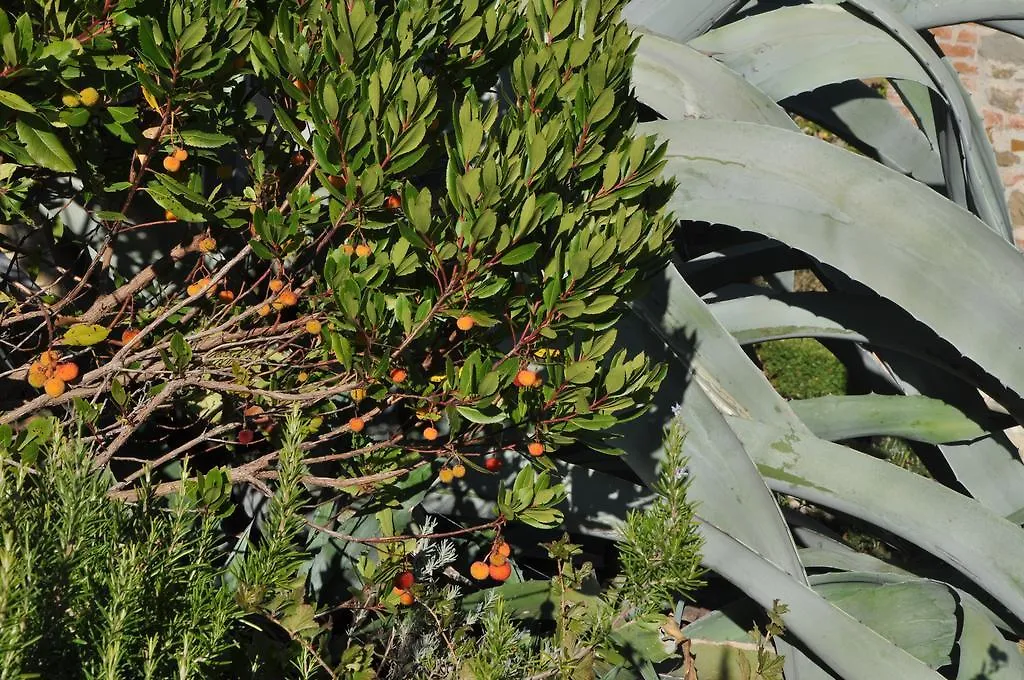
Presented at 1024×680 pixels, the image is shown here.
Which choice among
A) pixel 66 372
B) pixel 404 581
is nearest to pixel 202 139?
pixel 66 372

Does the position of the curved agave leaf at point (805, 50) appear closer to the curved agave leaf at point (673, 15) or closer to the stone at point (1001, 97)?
the curved agave leaf at point (673, 15)

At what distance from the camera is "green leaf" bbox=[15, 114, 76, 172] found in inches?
49.5

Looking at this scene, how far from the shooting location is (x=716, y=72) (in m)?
2.17

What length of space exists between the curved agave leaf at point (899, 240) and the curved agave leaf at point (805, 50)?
35cm

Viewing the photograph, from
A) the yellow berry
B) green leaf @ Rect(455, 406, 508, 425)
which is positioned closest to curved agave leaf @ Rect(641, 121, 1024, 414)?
green leaf @ Rect(455, 406, 508, 425)

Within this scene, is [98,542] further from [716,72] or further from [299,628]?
[716,72]

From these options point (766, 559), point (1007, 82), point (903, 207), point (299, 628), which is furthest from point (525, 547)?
point (1007, 82)

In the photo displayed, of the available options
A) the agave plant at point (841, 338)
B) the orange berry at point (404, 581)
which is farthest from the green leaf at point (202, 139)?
the agave plant at point (841, 338)

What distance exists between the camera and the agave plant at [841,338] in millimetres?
1933

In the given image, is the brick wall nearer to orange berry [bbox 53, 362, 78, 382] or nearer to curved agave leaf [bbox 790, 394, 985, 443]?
curved agave leaf [bbox 790, 394, 985, 443]

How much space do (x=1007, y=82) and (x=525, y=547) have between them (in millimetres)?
5716

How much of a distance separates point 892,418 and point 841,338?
26 centimetres

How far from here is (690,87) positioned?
2135 mm

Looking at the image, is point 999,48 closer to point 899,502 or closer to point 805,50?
point 805,50
